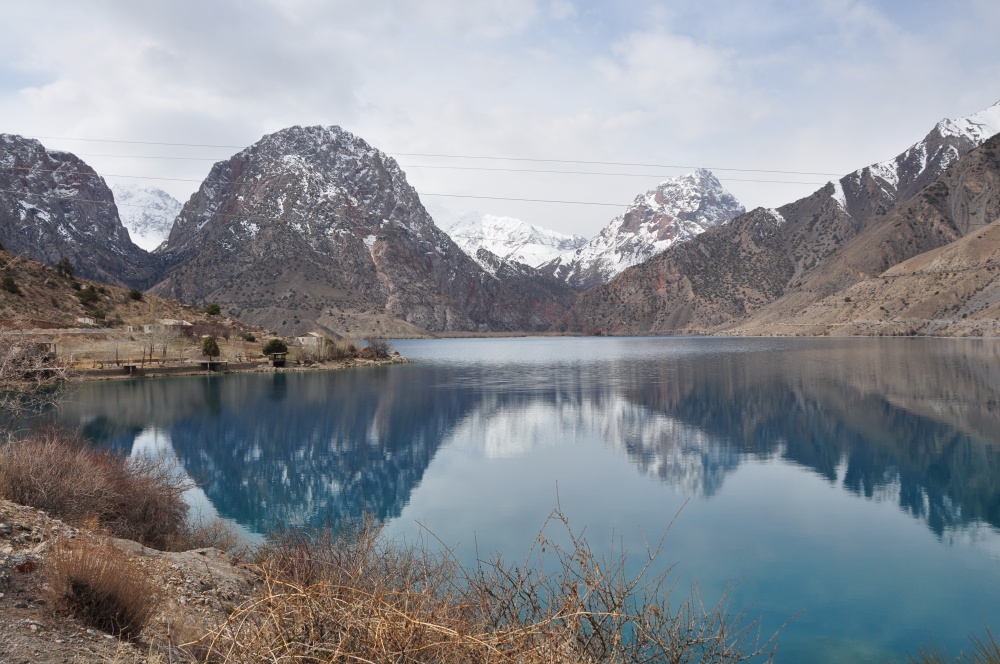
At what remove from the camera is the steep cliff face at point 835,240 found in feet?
470

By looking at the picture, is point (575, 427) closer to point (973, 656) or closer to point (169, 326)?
point (973, 656)

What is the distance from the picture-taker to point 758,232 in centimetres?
19225

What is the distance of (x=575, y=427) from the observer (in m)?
29.1

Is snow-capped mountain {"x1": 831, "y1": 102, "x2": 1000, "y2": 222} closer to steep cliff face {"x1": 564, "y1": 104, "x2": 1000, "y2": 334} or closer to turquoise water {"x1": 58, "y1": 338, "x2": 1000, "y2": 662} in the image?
steep cliff face {"x1": 564, "y1": 104, "x2": 1000, "y2": 334}

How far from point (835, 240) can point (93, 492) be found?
191815 millimetres

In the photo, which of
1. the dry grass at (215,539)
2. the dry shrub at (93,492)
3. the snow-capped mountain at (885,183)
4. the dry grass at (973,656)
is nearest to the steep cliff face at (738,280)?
the snow-capped mountain at (885,183)

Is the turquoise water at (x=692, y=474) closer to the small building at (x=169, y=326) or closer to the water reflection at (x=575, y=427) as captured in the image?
the water reflection at (x=575, y=427)

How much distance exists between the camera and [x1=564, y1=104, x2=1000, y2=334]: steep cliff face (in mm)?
143125

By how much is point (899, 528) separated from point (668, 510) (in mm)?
5255

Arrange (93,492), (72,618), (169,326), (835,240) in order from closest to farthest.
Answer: (72,618), (93,492), (169,326), (835,240)

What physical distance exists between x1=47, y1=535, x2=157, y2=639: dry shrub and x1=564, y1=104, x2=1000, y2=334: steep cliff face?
505 ft

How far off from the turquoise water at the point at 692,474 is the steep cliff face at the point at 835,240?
116 meters

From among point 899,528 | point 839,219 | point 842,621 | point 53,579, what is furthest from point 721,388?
point 839,219

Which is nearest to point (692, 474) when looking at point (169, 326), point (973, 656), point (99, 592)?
point (973, 656)
